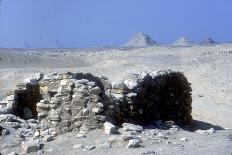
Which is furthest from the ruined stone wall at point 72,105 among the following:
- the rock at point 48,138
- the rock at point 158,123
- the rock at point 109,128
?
the rock at point 158,123

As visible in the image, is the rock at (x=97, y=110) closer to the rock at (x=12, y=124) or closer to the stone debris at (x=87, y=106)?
the stone debris at (x=87, y=106)

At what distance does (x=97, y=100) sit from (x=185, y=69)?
25.8 meters

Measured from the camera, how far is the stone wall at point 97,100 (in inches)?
579

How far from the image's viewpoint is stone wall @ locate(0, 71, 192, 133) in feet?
48.3

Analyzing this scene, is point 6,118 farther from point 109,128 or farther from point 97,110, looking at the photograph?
point 109,128

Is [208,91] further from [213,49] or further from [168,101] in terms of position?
[213,49]

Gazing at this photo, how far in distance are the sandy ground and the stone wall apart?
7.10 feet

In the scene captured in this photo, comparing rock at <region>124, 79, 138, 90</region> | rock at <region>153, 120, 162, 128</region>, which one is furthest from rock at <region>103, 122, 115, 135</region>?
rock at <region>153, 120, 162, 128</region>

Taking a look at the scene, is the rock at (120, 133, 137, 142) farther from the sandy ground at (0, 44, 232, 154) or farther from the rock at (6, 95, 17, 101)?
the rock at (6, 95, 17, 101)

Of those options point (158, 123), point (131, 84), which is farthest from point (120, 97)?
point (158, 123)

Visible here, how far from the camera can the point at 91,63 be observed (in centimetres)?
5256

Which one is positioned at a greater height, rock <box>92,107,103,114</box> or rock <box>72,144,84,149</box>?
rock <box>92,107,103,114</box>

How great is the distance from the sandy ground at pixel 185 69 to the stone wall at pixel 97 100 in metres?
2.16

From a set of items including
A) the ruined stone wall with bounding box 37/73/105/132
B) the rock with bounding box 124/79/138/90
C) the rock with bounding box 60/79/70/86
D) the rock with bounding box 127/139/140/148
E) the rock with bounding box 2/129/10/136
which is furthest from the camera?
the rock with bounding box 124/79/138/90
